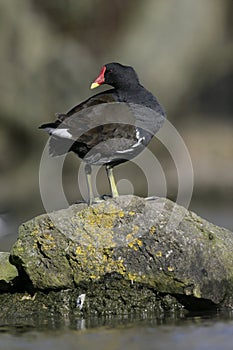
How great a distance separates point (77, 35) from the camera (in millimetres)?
24172

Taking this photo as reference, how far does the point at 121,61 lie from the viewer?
909 inches

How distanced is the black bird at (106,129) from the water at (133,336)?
1.50 m

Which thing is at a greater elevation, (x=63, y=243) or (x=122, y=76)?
(x=122, y=76)

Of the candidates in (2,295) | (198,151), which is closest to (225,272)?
(2,295)

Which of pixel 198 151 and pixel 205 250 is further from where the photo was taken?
pixel 198 151

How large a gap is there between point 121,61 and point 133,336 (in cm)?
1564

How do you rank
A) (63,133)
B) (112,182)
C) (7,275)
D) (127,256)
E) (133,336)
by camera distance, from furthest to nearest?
(112,182) < (63,133) < (7,275) < (127,256) < (133,336)

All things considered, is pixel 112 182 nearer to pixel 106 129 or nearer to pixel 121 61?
pixel 106 129

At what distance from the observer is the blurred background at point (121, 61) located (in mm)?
20984

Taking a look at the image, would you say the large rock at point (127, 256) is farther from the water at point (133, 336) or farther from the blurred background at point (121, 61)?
the blurred background at point (121, 61)

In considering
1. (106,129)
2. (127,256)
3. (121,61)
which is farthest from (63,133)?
(121,61)

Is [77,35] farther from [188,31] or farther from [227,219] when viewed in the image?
[227,219]

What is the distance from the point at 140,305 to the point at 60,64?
13.9 metres

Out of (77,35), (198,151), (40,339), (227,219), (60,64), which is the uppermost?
(77,35)
